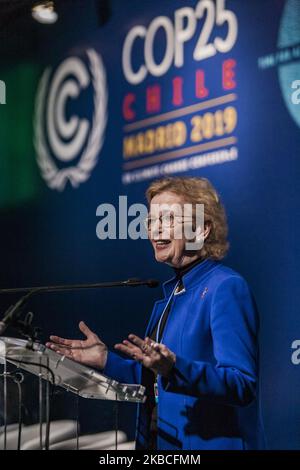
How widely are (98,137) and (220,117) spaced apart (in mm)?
934

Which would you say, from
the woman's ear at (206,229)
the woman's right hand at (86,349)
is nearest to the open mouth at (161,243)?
the woman's ear at (206,229)

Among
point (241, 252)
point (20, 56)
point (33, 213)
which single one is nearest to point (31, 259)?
point (33, 213)

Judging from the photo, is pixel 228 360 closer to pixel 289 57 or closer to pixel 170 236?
pixel 170 236

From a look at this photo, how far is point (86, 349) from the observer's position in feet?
11.3

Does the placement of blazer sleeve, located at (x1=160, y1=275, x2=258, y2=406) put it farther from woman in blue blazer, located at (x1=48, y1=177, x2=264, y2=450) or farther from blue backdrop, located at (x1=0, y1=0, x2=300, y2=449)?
blue backdrop, located at (x1=0, y1=0, x2=300, y2=449)

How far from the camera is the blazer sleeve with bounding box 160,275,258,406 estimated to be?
118 inches

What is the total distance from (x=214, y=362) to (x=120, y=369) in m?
0.47

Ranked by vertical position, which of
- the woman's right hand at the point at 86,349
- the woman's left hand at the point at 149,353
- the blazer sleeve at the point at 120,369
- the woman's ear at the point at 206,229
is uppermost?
the woman's ear at the point at 206,229

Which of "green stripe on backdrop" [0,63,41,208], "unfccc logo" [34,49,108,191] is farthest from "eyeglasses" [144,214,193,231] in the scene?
"green stripe on backdrop" [0,63,41,208]

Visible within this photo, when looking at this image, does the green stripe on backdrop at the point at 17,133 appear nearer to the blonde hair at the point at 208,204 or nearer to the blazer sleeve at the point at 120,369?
the blonde hair at the point at 208,204

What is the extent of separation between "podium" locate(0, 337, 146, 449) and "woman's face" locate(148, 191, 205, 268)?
0.87 m

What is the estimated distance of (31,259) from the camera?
512cm

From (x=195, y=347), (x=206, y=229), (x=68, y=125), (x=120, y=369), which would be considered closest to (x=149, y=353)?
(x=195, y=347)

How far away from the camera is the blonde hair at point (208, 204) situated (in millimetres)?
3707
